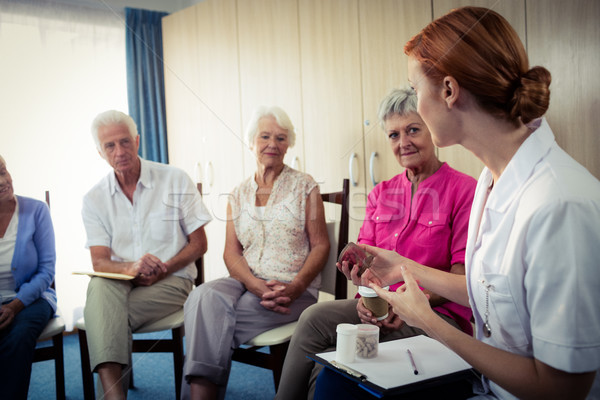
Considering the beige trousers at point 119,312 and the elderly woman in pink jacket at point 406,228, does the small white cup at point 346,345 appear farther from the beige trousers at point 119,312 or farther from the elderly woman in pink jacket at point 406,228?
the beige trousers at point 119,312

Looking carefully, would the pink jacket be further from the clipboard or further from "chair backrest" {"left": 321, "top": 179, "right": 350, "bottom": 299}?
the clipboard

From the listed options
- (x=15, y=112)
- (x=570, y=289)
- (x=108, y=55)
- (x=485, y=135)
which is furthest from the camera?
(x=108, y=55)

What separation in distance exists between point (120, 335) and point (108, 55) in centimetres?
65

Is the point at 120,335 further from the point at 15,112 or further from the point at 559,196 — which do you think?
the point at 559,196

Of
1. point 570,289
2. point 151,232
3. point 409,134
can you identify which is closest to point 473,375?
point 570,289

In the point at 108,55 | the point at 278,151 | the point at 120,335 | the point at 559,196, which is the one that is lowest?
the point at 120,335

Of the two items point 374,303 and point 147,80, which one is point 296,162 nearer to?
point 147,80

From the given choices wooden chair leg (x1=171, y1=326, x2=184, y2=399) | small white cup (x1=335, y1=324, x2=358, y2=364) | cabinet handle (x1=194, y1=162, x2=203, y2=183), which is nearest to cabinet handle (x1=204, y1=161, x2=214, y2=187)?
cabinet handle (x1=194, y1=162, x2=203, y2=183)

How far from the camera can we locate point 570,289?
442 millimetres

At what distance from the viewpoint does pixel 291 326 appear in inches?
46.1

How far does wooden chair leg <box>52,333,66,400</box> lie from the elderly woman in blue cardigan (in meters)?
0.17

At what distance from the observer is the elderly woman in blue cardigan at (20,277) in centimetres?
77

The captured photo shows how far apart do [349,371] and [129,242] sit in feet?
2.15

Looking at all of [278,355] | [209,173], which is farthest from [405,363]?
[209,173]
